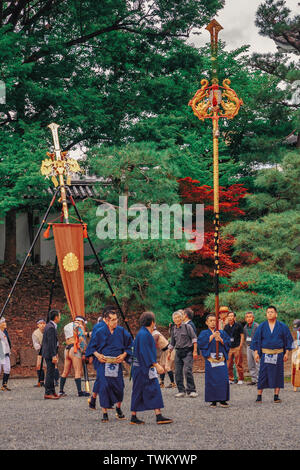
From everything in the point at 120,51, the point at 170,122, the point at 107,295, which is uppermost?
the point at 120,51

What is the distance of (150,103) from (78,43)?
2703 mm

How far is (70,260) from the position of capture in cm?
1186

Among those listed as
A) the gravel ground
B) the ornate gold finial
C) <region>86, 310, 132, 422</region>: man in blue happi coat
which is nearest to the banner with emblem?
the gravel ground

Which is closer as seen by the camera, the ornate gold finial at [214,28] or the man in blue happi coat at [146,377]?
the man in blue happi coat at [146,377]

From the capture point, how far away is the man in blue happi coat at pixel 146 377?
313 inches

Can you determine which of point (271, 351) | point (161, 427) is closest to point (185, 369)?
point (271, 351)

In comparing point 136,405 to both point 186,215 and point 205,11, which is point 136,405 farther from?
point 205,11

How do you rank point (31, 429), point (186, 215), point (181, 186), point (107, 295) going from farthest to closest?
point (181, 186), point (186, 215), point (107, 295), point (31, 429)

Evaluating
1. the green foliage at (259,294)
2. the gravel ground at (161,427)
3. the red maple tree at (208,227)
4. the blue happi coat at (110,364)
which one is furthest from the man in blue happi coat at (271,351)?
the red maple tree at (208,227)

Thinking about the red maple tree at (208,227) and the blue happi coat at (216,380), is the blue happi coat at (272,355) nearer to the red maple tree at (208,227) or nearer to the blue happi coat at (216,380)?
the blue happi coat at (216,380)

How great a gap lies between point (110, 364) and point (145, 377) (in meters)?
0.64

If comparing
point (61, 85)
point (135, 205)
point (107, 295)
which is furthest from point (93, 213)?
point (61, 85)

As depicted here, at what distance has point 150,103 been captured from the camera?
18422 mm

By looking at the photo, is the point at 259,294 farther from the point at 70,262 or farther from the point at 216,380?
the point at 216,380
